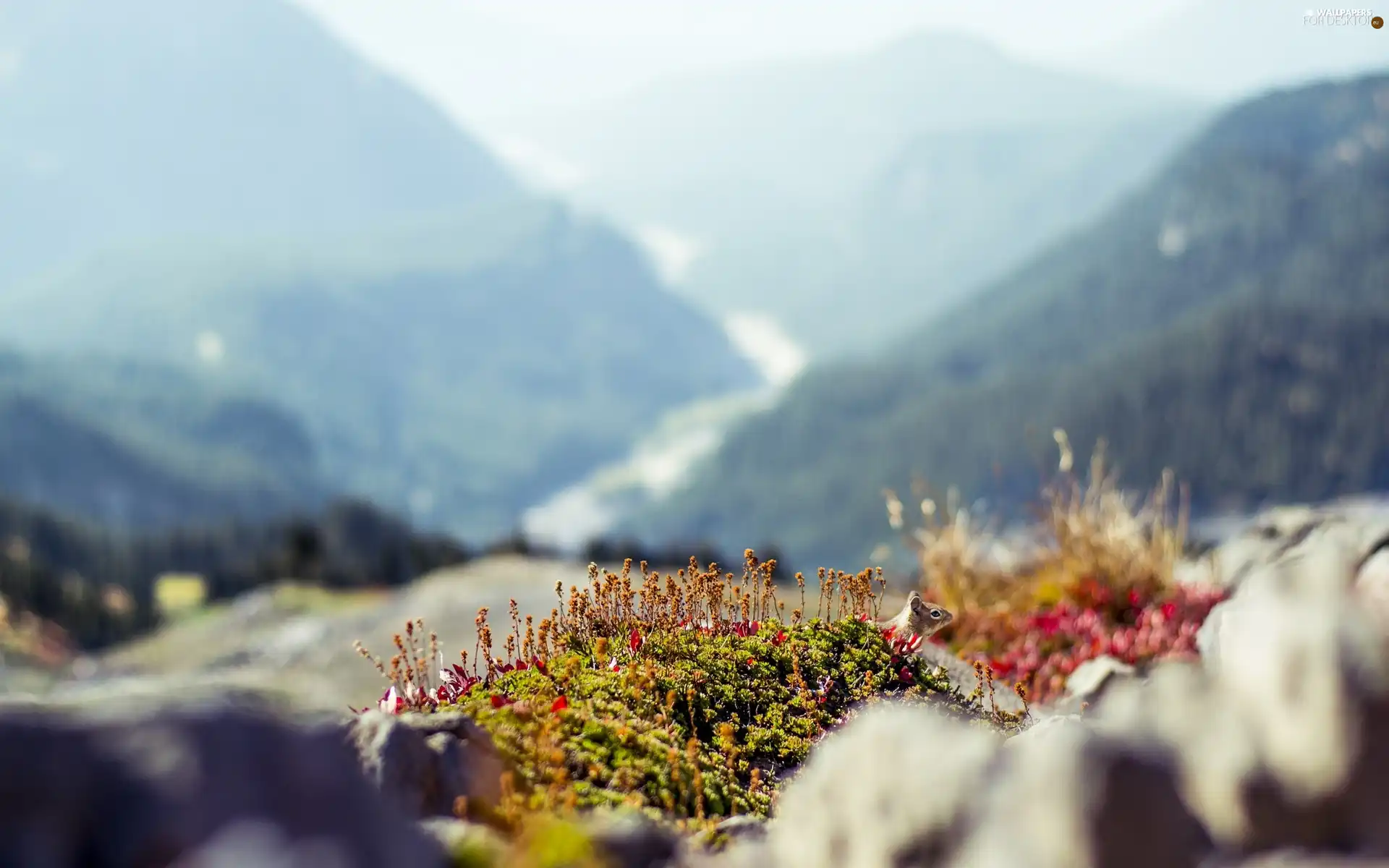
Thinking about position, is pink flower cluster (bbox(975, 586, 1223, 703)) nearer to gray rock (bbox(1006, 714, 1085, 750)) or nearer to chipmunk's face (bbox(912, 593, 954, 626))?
chipmunk's face (bbox(912, 593, 954, 626))

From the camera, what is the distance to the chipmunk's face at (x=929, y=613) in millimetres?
5910

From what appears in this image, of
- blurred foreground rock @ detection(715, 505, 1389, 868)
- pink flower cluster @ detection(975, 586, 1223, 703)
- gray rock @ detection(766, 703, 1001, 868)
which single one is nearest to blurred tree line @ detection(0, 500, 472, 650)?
pink flower cluster @ detection(975, 586, 1223, 703)

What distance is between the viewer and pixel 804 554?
16562cm

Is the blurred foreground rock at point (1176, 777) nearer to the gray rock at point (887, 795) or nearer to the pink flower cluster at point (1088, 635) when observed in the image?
the gray rock at point (887, 795)

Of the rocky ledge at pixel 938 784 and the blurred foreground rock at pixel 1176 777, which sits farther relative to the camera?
the blurred foreground rock at pixel 1176 777

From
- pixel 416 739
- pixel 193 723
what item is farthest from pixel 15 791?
pixel 416 739

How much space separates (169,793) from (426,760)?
4.13 feet

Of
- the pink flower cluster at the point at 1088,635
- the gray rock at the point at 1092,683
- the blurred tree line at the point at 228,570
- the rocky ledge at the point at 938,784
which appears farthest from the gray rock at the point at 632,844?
the blurred tree line at the point at 228,570

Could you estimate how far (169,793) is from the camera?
7.72 ft

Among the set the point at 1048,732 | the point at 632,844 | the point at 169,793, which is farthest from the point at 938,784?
the point at 169,793

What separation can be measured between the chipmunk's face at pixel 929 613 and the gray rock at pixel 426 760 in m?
2.74

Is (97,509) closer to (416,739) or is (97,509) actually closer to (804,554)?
(804,554)

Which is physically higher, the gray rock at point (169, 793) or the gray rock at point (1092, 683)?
the gray rock at point (1092, 683)

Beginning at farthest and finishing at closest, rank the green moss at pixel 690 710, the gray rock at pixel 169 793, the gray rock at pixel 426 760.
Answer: the green moss at pixel 690 710
the gray rock at pixel 426 760
the gray rock at pixel 169 793
